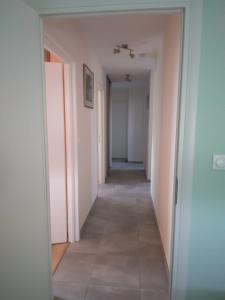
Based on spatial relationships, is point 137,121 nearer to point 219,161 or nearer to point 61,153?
point 61,153

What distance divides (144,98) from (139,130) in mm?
998

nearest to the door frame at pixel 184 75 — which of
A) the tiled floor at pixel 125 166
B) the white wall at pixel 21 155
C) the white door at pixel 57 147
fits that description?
the white wall at pixel 21 155

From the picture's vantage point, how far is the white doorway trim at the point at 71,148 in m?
2.30

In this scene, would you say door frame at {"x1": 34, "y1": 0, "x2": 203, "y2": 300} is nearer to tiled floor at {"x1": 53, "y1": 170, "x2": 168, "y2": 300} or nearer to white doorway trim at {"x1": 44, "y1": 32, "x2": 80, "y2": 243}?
tiled floor at {"x1": 53, "y1": 170, "x2": 168, "y2": 300}

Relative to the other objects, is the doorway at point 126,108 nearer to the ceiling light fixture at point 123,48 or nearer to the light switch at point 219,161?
the ceiling light fixture at point 123,48

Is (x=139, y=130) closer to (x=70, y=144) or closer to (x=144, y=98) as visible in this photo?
(x=144, y=98)

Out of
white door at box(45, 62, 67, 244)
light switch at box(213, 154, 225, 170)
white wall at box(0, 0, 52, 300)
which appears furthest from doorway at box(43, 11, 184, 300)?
light switch at box(213, 154, 225, 170)

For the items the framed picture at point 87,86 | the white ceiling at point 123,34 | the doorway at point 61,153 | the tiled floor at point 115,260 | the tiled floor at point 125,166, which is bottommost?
the tiled floor at point 115,260

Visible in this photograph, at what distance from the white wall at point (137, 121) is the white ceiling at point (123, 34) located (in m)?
2.69

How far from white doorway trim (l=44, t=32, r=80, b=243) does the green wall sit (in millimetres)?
1374

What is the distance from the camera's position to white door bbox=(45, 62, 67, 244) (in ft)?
7.52

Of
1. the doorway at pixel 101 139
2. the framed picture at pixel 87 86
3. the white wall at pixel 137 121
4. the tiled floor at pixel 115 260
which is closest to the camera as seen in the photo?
the tiled floor at pixel 115 260

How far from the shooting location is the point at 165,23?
2.36 metres

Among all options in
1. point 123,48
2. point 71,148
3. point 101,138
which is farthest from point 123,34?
point 101,138
